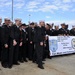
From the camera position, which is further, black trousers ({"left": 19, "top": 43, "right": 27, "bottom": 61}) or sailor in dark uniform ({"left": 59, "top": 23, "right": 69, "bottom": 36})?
sailor in dark uniform ({"left": 59, "top": 23, "right": 69, "bottom": 36})

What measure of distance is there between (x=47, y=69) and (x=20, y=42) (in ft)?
6.34

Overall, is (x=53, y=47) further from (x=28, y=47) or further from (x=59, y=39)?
(x=28, y=47)

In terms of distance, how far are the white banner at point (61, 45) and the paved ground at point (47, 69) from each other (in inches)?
41.8

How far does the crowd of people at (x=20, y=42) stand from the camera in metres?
11.5

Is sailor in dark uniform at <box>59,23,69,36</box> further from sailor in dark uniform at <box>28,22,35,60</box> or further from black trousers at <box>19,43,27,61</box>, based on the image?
black trousers at <box>19,43,27,61</box>

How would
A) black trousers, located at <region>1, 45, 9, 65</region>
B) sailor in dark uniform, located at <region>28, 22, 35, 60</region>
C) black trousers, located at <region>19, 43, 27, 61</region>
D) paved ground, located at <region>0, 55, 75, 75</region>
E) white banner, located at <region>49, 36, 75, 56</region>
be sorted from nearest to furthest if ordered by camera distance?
paved ground, located at <region>0, 55, 75, 75</region> → black trousers, located at <region>1, 45, 9, 65</region> → black trousers, located at <region>19, 43, 27, 61</region> → sailor in dark uniform, located at <region>28, 22, 35, 60</region> → white banner, located at <region>49, 36, 75, 56</region>

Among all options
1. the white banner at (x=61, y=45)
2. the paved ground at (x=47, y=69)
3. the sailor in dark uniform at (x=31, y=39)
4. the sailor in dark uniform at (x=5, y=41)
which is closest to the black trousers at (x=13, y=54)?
the sailor in dark uniform at (x=5, y=41)

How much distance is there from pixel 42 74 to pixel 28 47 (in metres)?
2.76

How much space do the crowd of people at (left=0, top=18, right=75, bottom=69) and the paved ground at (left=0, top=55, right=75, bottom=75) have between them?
356 millimetres

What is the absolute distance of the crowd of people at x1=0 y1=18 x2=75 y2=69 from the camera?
1146 cm

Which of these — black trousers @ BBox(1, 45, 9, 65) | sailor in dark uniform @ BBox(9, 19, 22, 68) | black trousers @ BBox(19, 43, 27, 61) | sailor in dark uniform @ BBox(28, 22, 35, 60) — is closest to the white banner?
sailor in dark uniform @ BBox(28, 22, 35, 60)

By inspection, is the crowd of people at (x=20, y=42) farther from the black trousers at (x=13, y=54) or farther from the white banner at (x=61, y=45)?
the white banner at (x=61, y=45)

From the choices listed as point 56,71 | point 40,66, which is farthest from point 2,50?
point 56,71

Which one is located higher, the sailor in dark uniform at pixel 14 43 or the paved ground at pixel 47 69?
the sailor in dark uniform at pixel 14 43
